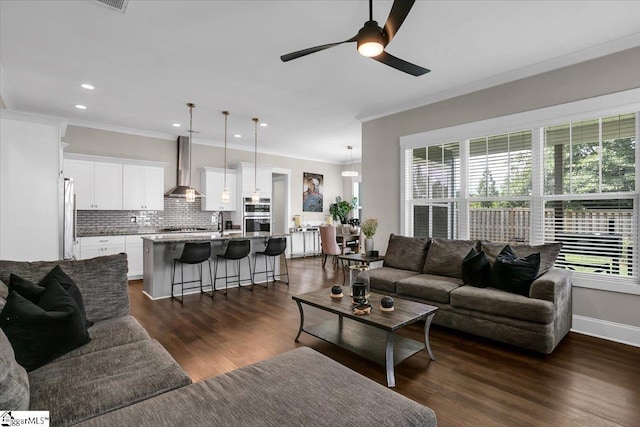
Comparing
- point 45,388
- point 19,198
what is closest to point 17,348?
point 45,388

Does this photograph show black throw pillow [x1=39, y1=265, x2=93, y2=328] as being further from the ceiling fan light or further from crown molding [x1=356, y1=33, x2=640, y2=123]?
crown molding [x1=356, y1=33, x2=640, y2=123]

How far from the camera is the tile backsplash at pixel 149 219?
19.8ft

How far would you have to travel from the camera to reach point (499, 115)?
4098 millimetres

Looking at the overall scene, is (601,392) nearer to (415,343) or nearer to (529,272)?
(529,272)

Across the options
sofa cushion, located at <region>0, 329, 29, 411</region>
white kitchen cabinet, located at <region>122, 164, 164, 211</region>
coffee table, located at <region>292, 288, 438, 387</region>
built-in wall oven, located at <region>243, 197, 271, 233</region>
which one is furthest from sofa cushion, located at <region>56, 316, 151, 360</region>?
built-in wall oven, located at <region>243, 197, 271, 233</region>

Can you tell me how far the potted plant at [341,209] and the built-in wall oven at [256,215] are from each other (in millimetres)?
2363

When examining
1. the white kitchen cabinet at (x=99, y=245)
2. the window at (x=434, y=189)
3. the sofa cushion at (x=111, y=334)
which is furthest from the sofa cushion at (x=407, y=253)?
the white kitchen cabinet at (x=99, y=245)

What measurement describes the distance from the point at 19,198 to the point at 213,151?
181 inches

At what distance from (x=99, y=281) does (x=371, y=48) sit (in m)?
2.63

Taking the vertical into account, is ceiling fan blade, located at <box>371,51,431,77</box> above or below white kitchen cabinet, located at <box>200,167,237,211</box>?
above

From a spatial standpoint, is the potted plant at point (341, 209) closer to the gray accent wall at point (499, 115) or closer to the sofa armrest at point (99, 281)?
the gray accent wall at point (499, 115)

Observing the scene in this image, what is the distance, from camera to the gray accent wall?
326 centimetres

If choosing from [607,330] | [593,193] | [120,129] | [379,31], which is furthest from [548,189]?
[120,129]

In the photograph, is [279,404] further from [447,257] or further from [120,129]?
[120,129]
